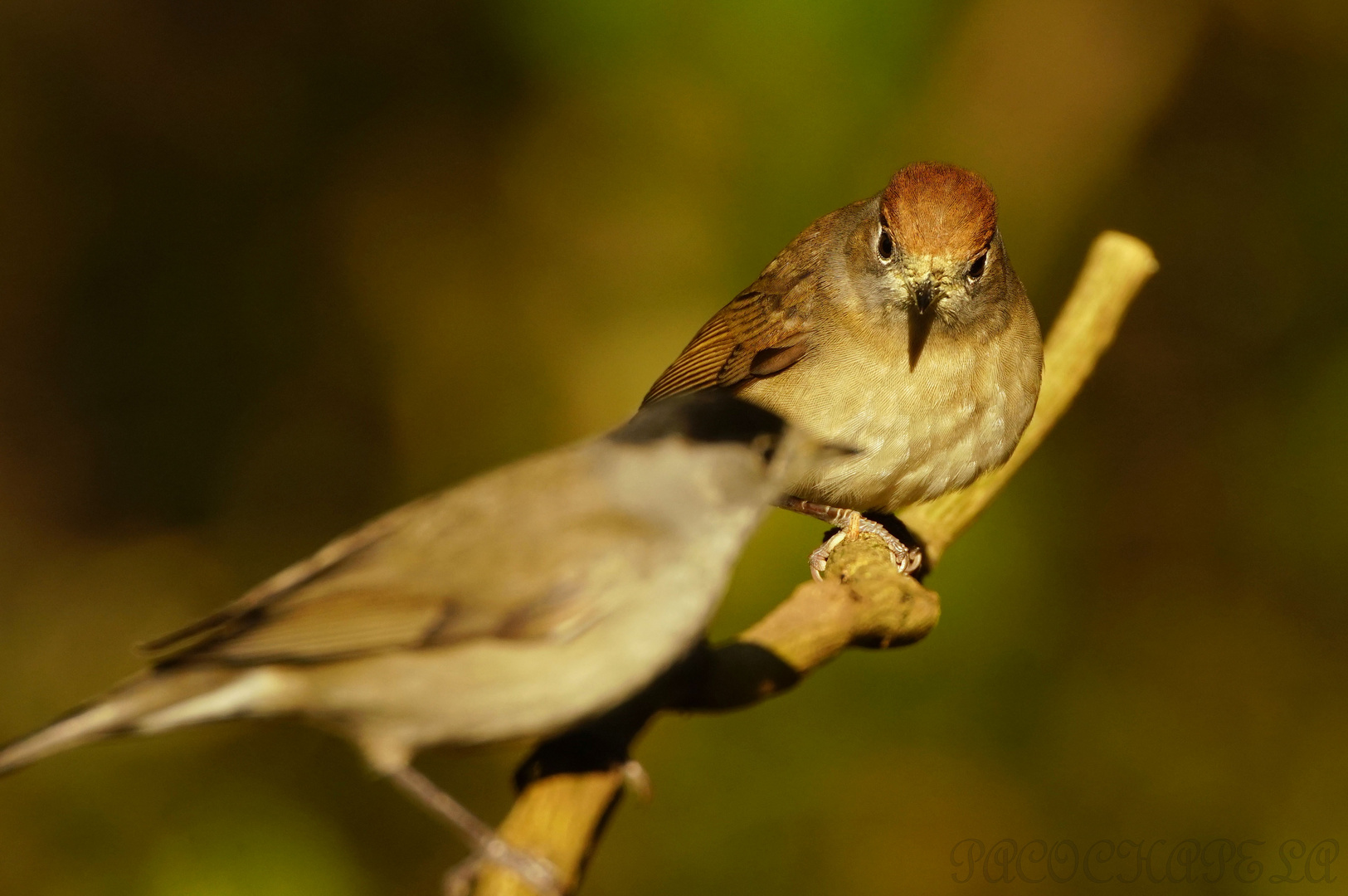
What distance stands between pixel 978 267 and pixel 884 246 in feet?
0.91

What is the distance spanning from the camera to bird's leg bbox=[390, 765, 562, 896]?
2.09 meters

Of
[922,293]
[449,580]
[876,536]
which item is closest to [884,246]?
[922,293]

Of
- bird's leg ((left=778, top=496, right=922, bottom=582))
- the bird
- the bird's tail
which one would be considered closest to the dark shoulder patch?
the bird

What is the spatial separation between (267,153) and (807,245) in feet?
7.90

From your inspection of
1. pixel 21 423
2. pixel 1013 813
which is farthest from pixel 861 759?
pixel 21 423

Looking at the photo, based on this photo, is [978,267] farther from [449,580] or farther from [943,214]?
[449,580]

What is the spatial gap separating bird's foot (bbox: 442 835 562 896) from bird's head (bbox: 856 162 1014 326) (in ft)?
6.55

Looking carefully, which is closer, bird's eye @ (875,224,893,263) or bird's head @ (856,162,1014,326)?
bird's head @ (856,162,1014,326)

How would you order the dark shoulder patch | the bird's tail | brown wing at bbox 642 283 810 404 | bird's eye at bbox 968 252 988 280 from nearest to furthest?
1. the bird's tail
2. the dark shoulder patch
3. bird's eye at bbox 968 252 988 280
4. brown wing at bbox 642 283 810 404

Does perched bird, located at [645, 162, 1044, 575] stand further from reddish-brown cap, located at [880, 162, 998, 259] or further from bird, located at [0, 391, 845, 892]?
bird, located at [0, 391, 845, 892]

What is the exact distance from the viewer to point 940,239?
343 centimetres

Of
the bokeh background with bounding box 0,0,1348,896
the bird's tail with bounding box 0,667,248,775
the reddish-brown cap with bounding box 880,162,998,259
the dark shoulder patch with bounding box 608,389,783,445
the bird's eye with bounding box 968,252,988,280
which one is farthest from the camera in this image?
the bokeh background with bounding box 0,0,1348,896

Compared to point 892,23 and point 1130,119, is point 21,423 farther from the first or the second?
point 1130,119

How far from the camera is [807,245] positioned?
431cm
